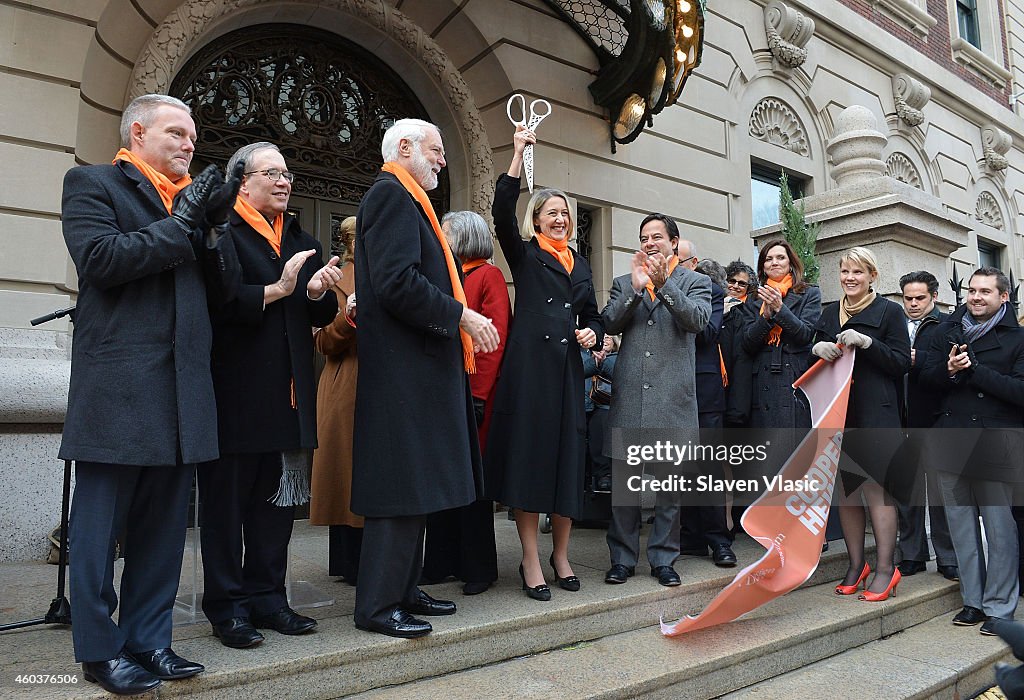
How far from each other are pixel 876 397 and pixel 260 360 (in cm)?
384

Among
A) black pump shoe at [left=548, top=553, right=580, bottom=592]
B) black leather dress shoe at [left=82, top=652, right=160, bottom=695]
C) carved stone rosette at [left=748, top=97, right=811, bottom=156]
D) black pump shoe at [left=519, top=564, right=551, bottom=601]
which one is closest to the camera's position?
black leather dress shoe at [left=82, top=652, right=160, bottom=695]

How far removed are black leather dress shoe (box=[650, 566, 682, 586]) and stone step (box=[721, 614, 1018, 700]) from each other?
72 centimetres

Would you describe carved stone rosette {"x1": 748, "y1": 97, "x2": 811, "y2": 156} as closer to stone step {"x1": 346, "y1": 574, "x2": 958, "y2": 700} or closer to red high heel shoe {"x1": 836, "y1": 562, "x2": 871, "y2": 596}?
red high heel shoe {"x1": 836, "y1": 562, "x2": 871, "y2": 596}

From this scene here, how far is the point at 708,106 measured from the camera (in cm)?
1008

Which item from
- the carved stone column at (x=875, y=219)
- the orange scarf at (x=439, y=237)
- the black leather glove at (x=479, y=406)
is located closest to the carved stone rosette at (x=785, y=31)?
the carved stone column at (x=875, y=219)

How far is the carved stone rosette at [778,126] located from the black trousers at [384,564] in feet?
31.5

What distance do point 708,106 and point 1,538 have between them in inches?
359

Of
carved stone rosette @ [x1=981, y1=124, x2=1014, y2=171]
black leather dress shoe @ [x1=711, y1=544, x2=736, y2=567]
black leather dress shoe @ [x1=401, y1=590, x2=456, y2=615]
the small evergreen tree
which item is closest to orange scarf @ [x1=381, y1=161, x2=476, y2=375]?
black leather dress shoe @ [x1=401, y1=590, x2=456, y2=615]

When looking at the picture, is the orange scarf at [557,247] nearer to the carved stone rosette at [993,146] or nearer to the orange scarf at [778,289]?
the orange scarf at [778,289]

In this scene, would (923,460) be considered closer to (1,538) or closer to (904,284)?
(904,284)

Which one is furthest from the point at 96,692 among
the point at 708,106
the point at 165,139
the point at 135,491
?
the point at 708,106

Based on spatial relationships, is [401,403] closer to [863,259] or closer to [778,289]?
[778,289]

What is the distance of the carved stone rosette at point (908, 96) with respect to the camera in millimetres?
13328

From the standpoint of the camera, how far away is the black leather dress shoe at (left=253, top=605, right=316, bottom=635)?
10.5 ft
